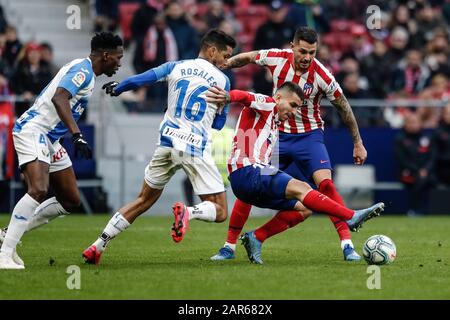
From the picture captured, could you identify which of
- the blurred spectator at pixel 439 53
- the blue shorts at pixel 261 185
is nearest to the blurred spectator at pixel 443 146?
the blurred spectator at pixel 439 53

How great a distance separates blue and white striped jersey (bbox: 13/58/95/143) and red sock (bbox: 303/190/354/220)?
2331 millimetres

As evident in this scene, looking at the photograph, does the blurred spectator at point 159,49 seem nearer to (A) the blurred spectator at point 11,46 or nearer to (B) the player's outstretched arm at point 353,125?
(A) the blurred spectator at point 11,46

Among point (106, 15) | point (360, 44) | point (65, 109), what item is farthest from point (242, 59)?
point (360, 44)

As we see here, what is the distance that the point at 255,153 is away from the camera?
10.3m

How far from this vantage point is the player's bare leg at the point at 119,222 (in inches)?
405

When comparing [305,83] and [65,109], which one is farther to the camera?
[305,83]

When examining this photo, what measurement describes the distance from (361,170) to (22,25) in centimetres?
820

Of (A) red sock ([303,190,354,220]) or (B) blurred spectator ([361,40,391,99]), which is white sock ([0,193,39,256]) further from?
(B) blurred spectator ([361,40,391,99])

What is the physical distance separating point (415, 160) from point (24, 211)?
11104 millimetres

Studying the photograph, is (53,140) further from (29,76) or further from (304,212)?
(29,76)

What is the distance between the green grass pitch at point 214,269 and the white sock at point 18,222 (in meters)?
0.28

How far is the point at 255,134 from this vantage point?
34.1 feet
